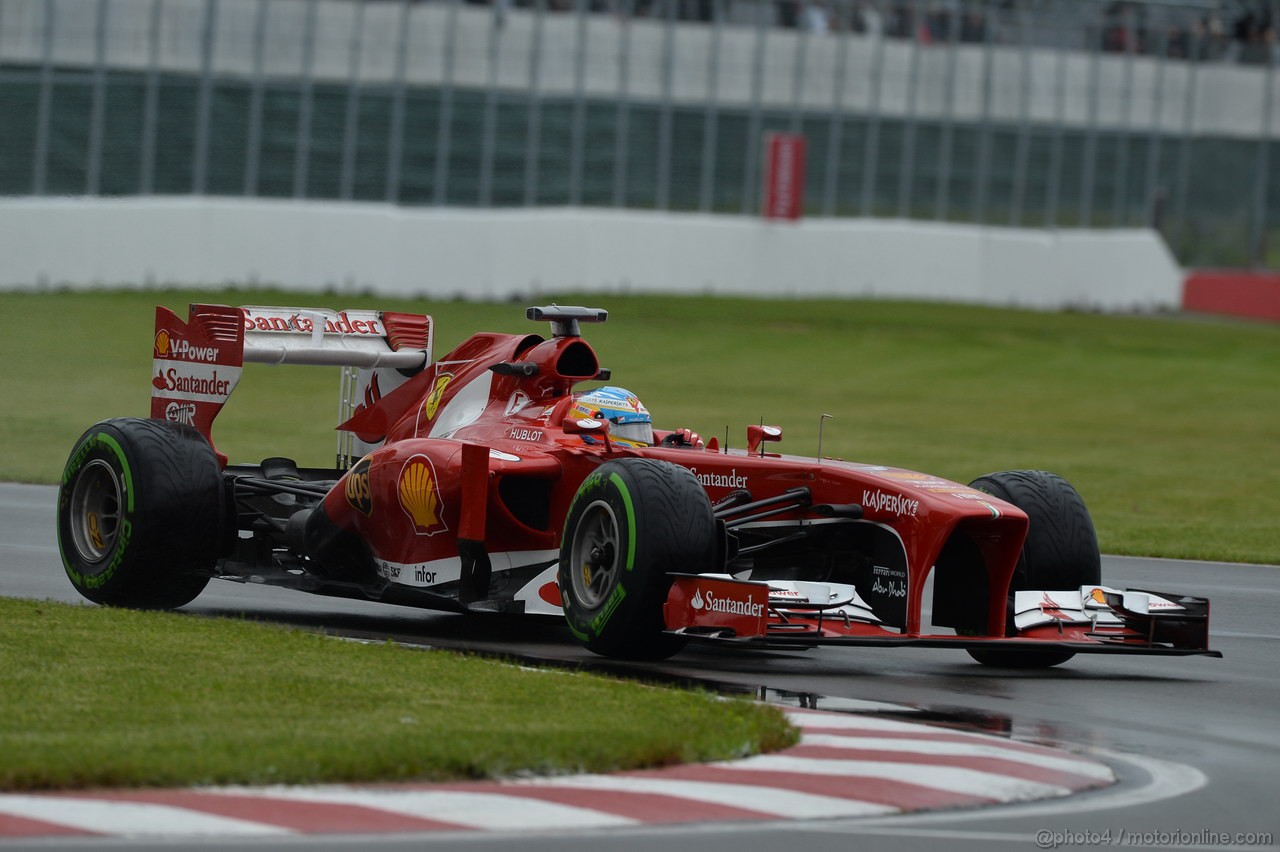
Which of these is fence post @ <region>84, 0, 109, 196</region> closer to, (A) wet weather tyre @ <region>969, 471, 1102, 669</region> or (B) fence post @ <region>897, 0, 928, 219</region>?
(B) fence post @ <region>897, 0, 928, 219</region>

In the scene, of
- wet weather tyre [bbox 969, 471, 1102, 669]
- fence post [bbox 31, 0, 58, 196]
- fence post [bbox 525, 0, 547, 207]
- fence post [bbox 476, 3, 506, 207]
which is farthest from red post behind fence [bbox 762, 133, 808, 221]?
wet weather tyre [bbox 969, 471, 1102, 669]

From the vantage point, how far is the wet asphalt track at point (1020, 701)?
7246mm

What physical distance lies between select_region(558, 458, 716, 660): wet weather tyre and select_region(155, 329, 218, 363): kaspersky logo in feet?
11.1

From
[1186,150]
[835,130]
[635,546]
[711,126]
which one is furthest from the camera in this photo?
[1186,150]

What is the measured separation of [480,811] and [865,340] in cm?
3736

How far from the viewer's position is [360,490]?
12.6m

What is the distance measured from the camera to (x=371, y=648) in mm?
10883

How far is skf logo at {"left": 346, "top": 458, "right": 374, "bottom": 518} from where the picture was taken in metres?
12.5

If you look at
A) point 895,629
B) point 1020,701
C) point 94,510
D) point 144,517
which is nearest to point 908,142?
point 94,510

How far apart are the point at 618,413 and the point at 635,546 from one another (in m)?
1.65

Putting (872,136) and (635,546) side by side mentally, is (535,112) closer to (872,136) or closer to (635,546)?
(872,136)

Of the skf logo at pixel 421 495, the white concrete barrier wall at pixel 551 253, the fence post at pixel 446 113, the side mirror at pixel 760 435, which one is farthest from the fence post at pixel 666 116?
the skf logo at pixel 421 495

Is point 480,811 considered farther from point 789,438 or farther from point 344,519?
point 789,438

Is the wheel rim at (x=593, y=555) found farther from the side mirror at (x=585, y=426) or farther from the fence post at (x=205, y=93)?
the fence post at (x=205, y=93)
